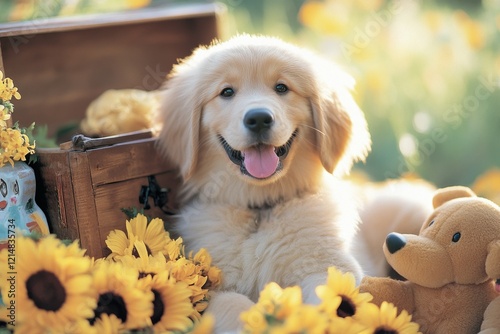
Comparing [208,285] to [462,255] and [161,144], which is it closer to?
[161,144]

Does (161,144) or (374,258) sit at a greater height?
(161,144)

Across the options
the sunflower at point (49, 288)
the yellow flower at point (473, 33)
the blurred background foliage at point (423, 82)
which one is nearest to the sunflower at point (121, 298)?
the sunflower at point (49, 288)

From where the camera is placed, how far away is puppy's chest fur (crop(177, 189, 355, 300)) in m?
2.36

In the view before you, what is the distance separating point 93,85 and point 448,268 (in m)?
2.29

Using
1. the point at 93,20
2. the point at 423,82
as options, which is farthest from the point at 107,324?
the point at 423,82

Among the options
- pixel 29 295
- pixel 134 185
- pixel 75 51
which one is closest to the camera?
pixel 29 295

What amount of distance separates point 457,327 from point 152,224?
1196 mm

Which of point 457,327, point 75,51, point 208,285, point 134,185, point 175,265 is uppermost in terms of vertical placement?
point 75,51

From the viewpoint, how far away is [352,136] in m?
2.62

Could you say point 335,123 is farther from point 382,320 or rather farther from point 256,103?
point 382,320

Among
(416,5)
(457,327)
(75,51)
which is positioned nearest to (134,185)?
(75,51)

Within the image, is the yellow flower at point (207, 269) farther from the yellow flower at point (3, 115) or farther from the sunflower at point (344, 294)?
the yellow flower at point (3, 115)

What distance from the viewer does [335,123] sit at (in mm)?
2561

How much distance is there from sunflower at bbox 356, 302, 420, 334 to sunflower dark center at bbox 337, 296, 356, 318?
0.13 ft
